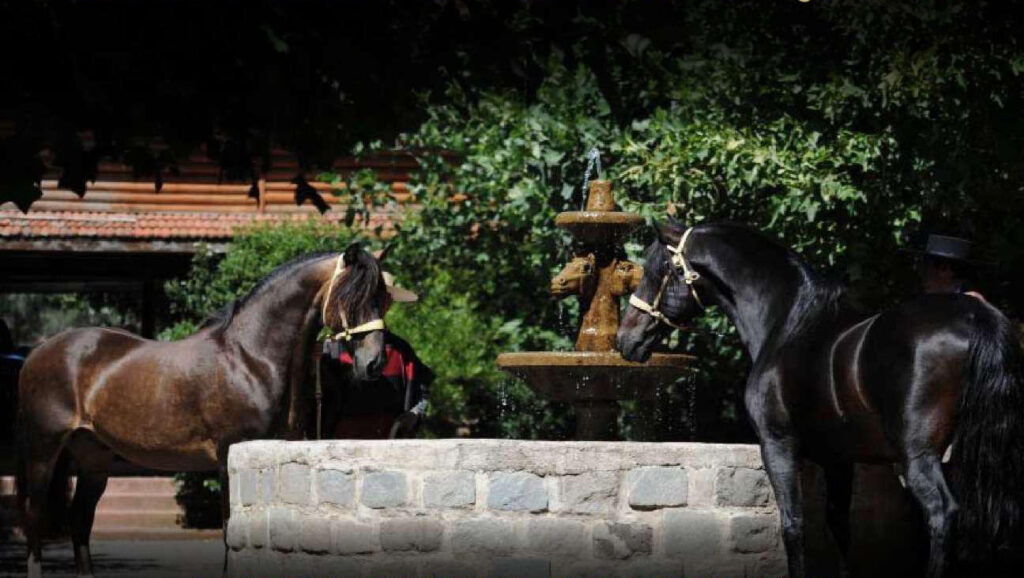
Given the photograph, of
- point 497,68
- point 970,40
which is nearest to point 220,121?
point 497,68

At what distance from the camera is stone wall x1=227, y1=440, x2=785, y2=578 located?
916cm

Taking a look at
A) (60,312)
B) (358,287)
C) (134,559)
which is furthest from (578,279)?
(60,312)

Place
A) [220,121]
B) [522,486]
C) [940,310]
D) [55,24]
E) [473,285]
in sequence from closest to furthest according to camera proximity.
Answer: [55,24] → [220,121] → [940,310] → [522,486] → [473,285]

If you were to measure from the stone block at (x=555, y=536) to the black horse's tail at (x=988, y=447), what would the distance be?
2.01 metres

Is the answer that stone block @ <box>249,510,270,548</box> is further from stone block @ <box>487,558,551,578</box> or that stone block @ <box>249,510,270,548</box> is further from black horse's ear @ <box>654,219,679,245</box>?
black horse's ear @ <box>654,219,679,245</box>

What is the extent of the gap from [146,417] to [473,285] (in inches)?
294

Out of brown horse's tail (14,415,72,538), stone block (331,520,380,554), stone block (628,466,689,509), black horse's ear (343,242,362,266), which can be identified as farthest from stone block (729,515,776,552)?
brown horse's tail (14,415,72,538)

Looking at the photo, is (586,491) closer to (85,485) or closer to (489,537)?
(489,537)

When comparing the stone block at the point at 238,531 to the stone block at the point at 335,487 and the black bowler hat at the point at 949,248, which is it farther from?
the black bowler hat at the point at 949,248

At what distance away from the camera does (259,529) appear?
32.3 feet

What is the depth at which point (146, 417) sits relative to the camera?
36.1 feet

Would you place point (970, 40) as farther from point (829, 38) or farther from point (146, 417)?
point (146, 417)

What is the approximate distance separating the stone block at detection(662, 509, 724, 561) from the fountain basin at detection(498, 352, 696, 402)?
5.30 feet

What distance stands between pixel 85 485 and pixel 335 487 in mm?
3260
